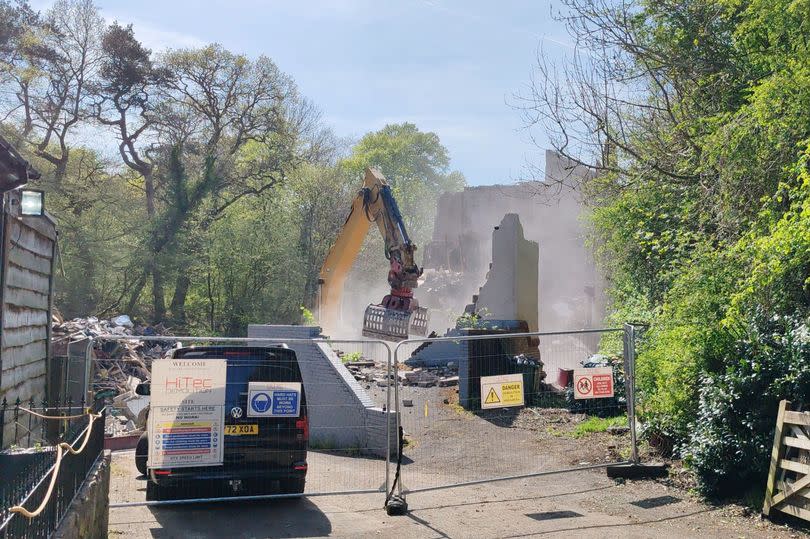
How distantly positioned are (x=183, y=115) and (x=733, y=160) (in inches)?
1268

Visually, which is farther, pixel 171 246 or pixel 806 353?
pixel 171 246

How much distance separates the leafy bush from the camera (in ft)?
30.7

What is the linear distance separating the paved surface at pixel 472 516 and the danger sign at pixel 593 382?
1255mm

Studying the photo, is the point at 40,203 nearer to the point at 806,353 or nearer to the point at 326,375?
the point at 326,375

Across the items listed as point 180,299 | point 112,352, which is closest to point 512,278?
point 112,352

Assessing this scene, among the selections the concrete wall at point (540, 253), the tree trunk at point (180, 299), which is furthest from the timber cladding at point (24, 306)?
the concrete wall at point (540, 253)

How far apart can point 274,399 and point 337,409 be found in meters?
5.75

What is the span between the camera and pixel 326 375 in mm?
15484

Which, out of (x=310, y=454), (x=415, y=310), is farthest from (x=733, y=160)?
(x=415, y=310)

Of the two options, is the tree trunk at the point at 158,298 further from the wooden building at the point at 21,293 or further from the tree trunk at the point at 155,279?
the wooden building at the point at 21,293

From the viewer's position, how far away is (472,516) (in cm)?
952

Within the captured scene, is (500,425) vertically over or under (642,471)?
over

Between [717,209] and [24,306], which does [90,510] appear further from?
[717,209]

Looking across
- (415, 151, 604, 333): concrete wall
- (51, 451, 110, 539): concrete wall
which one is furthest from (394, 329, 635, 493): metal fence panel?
(415, 151, 604, 333): concrete wall
